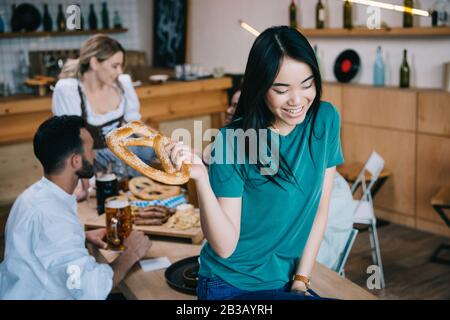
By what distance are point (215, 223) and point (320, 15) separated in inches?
171

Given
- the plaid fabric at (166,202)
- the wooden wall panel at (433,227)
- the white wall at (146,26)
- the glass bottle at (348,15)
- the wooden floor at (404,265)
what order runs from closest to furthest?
the plaid fabric at (166,202)
the wooden floor at (404,265)
the wooden wall panel at (433,227)
the glass bottle at (348,15)
the white wall at (146,26)

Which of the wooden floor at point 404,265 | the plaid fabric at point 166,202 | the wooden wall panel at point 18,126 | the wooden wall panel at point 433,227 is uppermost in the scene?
the wooden wall panel at point 18,126

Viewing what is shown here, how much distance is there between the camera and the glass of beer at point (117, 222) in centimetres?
222

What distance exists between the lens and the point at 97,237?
227 cm

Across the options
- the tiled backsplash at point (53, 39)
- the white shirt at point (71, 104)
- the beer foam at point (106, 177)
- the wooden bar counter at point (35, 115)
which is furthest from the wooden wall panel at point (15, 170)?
the beer foam at point (106, 177)

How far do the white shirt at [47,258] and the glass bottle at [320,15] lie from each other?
12.9 ft

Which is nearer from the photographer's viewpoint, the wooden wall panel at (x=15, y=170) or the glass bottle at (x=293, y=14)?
the wooden wall panel at (x=15, y=170)

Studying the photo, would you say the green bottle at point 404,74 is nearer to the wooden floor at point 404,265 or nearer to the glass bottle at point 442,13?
the glass bottle at point 442,13

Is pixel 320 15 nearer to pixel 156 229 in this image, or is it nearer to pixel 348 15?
pixel 348 15

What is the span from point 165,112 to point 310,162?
3965 millimetres

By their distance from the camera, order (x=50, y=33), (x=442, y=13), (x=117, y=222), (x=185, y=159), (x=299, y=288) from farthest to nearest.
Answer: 1. (x=50, y=33)
2. (x=442, y=13)
3. (x=117, y=222)
4. (x=299, y=288)
5. (x=185, y=159)

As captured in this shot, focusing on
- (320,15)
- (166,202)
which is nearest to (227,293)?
(166,202)

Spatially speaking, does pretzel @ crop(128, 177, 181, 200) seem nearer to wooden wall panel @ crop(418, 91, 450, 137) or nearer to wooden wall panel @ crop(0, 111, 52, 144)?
wooden wall panel @ crop(0, 111, 52, 144)
